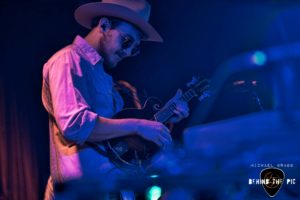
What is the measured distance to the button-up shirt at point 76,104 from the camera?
1.68 metres

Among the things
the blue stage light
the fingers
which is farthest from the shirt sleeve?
the blue stage light

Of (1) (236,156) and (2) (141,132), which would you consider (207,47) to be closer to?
(2) (141,132)

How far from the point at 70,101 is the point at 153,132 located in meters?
0.43

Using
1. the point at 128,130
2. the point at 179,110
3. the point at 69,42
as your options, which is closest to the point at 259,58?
the point at 179,110

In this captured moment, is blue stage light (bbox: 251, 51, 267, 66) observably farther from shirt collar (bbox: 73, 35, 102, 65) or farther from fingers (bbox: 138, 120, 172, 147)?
shirt collar (bbox: 73, 35, 102, 65)

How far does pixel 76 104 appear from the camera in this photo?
1678 millimetres

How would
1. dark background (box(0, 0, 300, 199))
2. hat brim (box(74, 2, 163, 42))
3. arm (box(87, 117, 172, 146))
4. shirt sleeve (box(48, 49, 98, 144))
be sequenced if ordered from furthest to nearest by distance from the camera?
1. dark background (box(0, 0, 300, 199))
2. hat brim (box(74, 2, 163, 42))
3. arm (box(87, 117, 172, 146))
4. shirt sleeve (box(48, 49, 98, 144))

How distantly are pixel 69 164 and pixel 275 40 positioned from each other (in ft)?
4.52

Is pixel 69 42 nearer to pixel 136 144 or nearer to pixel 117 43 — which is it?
pixel 117 43

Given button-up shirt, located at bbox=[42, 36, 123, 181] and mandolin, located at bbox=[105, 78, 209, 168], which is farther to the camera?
Result: mandolin, located at bbox=[105, 78, 209, 168]

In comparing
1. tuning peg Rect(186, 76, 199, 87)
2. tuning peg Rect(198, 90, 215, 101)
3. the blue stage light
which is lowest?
tuning peg Rect(198, 90, 215, 101)

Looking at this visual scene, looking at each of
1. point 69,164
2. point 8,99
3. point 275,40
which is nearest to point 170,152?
point 69,164

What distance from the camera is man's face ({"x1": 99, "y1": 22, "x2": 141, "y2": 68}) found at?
205cm

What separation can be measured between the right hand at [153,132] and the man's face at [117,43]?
0.39 m
